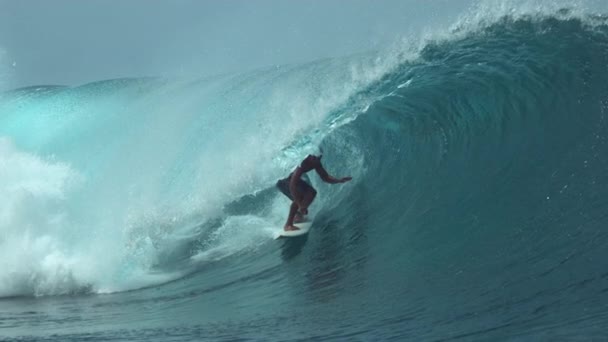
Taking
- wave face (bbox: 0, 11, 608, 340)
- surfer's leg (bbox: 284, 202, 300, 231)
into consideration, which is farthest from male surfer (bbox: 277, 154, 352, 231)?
wave face (bbox: 0, 11, 608, 340)

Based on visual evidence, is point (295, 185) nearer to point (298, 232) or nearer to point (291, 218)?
point (291, 218)

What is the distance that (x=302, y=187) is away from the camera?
1132 cm

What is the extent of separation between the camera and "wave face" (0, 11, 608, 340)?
6.67 m

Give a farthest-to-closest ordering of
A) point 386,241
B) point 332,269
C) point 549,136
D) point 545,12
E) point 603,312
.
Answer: point 545,12, point 549,136, point 386,241, point 332,269, point 603,312

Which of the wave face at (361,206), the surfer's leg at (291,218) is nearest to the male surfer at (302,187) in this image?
the surfer's leg at (291,218)

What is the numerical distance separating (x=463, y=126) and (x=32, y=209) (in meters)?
6.28

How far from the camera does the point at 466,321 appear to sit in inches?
229

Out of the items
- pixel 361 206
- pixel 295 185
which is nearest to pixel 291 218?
pixel 295 185

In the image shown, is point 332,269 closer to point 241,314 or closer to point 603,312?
point 241,314

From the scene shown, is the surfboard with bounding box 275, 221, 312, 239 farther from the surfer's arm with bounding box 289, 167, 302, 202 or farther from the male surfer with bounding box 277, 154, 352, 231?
the surfer's arm with bounding box 289, 167, 302, 202

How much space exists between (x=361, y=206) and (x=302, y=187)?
35.0 inches

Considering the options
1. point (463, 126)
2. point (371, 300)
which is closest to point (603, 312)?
point (371, 300)

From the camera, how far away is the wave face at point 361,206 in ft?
21.9

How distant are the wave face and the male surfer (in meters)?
0.41
